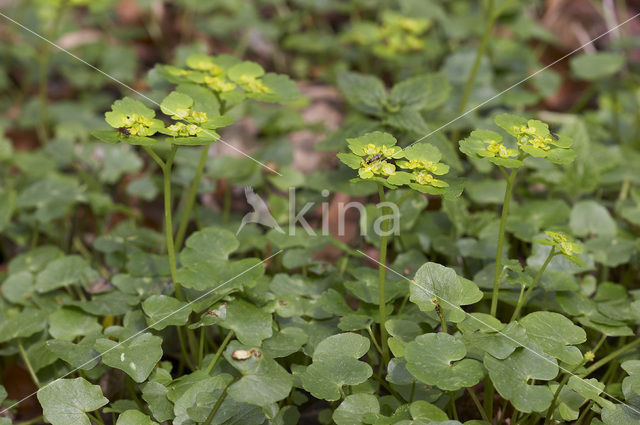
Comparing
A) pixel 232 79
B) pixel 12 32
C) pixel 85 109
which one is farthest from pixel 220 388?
pixel 12 32

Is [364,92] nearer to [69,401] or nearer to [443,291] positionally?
[443,291]

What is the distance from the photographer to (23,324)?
1372mm

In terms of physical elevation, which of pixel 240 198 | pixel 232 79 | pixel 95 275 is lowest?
pixel 240 198

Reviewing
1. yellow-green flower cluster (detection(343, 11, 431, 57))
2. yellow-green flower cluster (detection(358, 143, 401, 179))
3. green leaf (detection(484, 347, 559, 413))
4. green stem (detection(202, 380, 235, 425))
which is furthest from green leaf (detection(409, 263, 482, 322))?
yellow-green flower cluster (detection(343, 11, 431, 57))

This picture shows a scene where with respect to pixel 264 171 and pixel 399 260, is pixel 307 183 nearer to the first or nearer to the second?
pixel 264 171

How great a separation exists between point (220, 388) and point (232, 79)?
70cm

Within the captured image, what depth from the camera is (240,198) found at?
7.00ft

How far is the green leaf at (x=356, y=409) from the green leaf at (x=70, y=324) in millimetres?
589

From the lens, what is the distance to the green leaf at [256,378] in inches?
42.8

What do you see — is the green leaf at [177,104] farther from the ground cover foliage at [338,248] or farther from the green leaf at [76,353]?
the green leaf at [76,353]

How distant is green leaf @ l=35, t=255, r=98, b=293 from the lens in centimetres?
148

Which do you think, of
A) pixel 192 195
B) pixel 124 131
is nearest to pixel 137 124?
pixel 124 131

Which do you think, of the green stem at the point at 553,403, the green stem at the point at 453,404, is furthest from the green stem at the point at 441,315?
the green stem at the point at 553,403

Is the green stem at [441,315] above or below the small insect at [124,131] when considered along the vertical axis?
below
